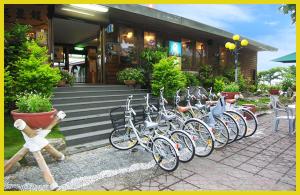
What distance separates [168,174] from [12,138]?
3.38 metres

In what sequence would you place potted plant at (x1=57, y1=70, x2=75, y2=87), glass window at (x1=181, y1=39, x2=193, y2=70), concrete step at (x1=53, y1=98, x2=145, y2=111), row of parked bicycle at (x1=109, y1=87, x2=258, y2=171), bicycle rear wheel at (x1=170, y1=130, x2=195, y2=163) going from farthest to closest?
glass window at (x1=181, y1=39, x2=193, y2=70) → potted plant at (x1=57, y1=70, x2=75, y2=87) → concrete step at (x1=53, y1=98, x2=145, y2=111) → bicycle rear wheel at (x1=170, y1=130, x2=195, y2=163) → row of parked bicycle at (x1=109, y1=87, x2=258, y2=171)

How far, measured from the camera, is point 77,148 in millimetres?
5500

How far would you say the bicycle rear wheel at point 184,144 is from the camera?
15.3 ft

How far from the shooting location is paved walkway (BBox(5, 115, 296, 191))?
3.84m

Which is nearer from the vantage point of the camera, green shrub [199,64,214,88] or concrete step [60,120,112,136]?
concrete step [60,120,112,136]

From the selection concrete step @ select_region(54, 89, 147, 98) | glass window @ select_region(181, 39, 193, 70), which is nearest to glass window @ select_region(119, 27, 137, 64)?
concrete step @ select_region(54, 89, 147, 98)

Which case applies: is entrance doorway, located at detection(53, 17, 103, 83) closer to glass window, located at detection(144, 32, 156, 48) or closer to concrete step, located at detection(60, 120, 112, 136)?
glass window, located at detection(144, 32, 156, 48)

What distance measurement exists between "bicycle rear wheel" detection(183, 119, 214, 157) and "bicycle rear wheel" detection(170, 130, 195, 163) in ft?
1.15

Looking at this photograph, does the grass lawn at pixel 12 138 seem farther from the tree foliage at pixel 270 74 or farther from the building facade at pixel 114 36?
the tree foliage at pixel 270 74

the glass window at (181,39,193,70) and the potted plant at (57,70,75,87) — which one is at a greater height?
the glass window at (181,39,193,70)

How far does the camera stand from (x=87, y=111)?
6949 mm

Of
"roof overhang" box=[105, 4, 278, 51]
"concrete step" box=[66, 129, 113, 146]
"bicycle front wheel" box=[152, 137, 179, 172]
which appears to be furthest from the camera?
"roof overhang" box=[105, 4, 278, 51]

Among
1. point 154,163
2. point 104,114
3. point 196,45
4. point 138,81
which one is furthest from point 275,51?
point 154,163

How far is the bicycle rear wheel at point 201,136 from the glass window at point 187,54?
31.3 ft
